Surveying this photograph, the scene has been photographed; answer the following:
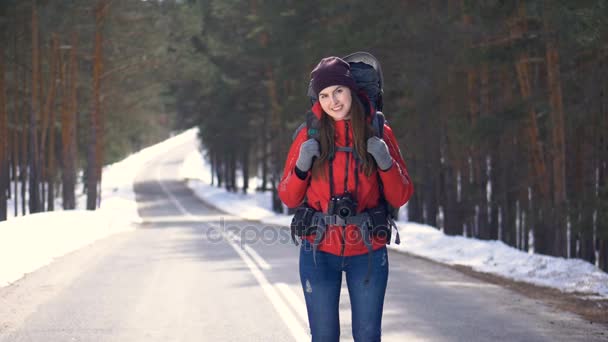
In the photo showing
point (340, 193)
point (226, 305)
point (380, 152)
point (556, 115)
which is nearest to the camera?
point (380, 152)

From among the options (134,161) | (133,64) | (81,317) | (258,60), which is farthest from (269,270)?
(134,161)

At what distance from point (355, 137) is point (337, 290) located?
0.87m

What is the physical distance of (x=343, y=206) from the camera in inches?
190

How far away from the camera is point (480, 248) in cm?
2086

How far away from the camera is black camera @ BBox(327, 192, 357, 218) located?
4.84m

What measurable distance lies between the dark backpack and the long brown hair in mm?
44

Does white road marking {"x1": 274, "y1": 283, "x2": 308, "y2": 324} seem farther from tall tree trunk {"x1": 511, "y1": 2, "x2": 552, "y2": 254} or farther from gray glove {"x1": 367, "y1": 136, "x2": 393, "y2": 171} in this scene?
A: tall tree trunk {"x1": 511, "y1": 2, "x2": 552, "y2": 254}

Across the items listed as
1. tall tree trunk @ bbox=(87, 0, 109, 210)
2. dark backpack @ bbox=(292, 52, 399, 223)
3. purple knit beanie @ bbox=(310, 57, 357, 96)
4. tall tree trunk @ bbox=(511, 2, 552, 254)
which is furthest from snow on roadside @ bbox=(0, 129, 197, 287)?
tall tree trunk @ bbox=(511, 2, 552, 254)

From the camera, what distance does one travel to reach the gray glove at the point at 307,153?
4852 millimetres

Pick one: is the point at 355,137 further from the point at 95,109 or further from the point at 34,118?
the point at 95,109

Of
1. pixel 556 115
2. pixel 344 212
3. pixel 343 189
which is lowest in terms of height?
pixel 344 212

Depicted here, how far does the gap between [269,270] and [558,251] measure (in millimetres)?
7990

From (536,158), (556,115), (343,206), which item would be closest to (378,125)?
(343,206)

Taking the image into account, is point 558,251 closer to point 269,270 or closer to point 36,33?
point 269,270
